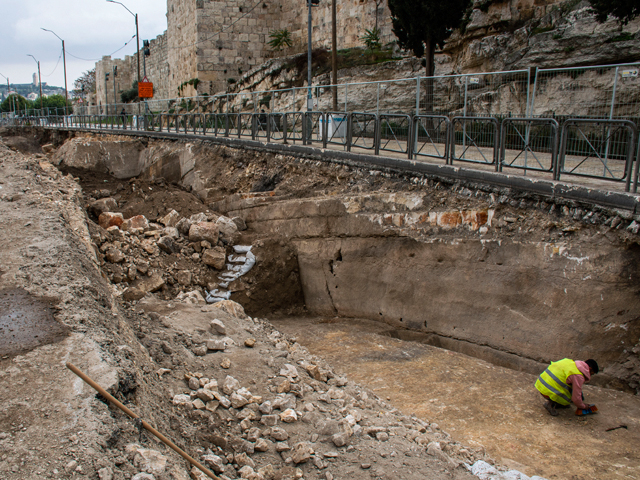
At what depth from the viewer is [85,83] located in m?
78.4

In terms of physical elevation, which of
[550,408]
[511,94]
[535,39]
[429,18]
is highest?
[429,18]

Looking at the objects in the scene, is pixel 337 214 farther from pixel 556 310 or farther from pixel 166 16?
pixel 166 16

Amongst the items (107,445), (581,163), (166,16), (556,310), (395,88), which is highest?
(166,16)

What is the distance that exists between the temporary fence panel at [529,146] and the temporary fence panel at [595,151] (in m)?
0.28

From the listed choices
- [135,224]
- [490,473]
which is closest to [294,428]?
[490,473]

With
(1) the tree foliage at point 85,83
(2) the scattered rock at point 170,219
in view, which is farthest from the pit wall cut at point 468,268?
(1) the tree foliage at point 85,83

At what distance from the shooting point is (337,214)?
986 cm

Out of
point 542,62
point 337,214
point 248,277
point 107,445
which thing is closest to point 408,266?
point 337,214

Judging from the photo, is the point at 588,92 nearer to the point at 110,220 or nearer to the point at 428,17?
the point at 428,17

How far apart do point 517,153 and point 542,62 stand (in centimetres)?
992

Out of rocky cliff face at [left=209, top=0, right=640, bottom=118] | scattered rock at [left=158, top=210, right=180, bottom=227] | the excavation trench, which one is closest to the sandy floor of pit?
the excavation trench

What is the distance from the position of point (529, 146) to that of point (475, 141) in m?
1.24

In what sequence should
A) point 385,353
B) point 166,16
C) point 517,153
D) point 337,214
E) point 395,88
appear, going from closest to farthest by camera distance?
point 385,353
point 517,153
point 337,214
point 395,88
point 166,16

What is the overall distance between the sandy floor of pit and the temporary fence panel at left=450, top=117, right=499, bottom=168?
3384mm
